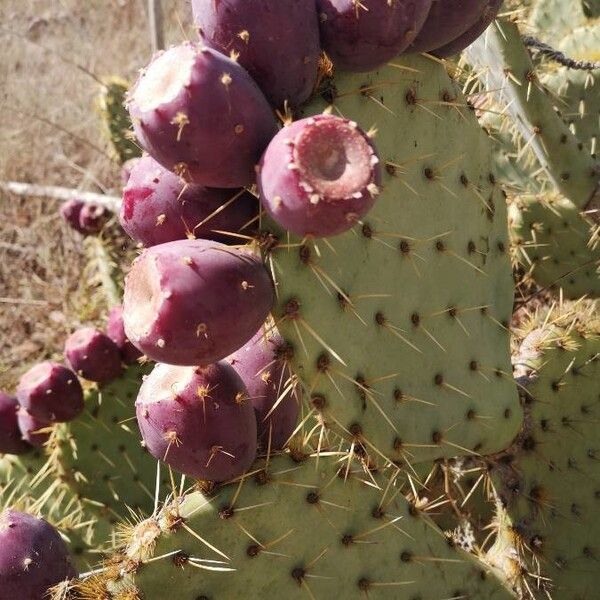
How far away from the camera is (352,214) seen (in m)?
0.85

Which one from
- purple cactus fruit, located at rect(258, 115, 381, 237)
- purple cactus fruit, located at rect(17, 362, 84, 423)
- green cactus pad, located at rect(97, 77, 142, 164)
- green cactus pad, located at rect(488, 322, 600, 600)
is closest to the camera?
purple cactus fruit, located at rect(258, 115, 381, 237)

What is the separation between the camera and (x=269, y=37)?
38.5 inches

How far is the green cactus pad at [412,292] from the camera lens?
107 cm

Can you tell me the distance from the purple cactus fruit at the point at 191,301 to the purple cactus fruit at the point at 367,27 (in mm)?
280

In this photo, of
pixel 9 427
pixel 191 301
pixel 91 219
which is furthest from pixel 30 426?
pixel 191 301

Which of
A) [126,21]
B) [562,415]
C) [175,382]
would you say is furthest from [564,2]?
[126,21]

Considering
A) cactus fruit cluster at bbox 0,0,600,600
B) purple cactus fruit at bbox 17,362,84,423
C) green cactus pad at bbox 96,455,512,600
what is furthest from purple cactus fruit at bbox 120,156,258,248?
purple cactus fruit at bbox 17,362,84,423

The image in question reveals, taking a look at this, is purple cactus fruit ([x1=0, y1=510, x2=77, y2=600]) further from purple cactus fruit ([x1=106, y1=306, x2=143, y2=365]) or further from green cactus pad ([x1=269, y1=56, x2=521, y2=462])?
purple cactus fruit ([x1=106, y1=306, x2=143, y2=365])

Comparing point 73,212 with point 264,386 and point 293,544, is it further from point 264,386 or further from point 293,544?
point 293,544

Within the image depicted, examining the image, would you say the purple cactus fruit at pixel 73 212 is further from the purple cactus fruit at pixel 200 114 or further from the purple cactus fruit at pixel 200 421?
the purple cactus fruit at pixel 200 114

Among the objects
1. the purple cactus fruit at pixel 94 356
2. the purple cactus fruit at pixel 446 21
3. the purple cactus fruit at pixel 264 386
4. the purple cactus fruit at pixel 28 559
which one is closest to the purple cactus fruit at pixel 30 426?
the purple cactus fruit at pixel 94 356

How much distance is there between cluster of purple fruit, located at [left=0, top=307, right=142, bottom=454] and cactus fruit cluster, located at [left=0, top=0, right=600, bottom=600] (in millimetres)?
759

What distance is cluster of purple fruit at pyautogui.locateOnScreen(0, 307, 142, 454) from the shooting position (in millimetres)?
2004

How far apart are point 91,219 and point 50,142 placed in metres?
1.43
